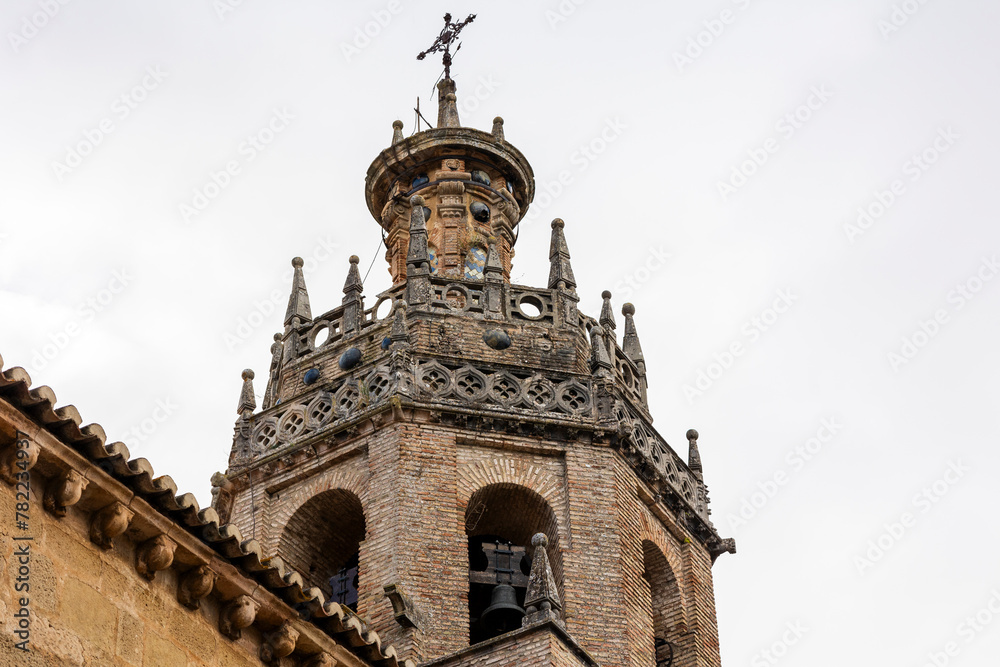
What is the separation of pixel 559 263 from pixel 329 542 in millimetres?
5817

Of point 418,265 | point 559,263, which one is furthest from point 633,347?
point 418,265

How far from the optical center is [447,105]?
31125 mm

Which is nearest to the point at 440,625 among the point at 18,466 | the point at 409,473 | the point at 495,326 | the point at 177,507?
the point at 409,473

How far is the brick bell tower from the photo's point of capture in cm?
2186

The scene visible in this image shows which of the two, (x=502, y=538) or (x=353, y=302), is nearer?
(x=502, y=538)

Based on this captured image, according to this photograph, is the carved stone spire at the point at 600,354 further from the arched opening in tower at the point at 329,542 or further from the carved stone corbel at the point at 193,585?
the carved stone corbel at the point at 193,585

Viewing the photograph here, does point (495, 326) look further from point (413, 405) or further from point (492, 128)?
point (492, 128)

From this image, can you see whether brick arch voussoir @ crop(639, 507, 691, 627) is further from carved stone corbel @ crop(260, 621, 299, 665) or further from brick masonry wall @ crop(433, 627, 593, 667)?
carved stone corbel @ crop(260, 621, 299, 665)

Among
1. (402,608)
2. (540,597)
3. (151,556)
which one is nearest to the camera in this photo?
(151,556)

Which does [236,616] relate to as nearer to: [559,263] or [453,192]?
[559,263]

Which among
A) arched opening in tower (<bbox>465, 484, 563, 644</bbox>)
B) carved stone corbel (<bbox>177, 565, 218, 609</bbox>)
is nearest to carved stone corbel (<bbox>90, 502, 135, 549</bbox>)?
carved stone corbel (<bbox>177, 565, 218, 609</bbox>)

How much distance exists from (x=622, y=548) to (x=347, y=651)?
8585 mm

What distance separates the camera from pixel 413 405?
2314cm

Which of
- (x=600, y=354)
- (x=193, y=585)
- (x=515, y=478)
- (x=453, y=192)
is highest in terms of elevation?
(x=453, y=192)
